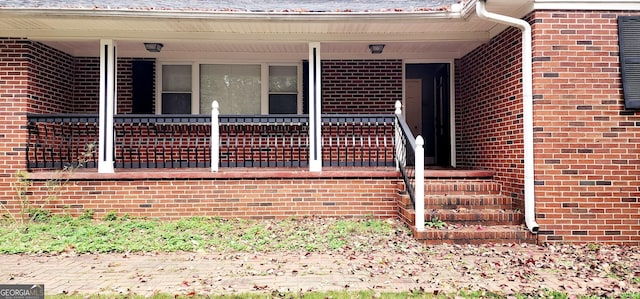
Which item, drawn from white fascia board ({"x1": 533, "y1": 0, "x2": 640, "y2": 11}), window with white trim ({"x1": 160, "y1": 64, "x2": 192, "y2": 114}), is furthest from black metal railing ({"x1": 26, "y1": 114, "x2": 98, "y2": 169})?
white fascia board ({"x1": 533, "y1": 0, "x2": 640, "y2": 11})

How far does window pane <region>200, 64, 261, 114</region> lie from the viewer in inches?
348

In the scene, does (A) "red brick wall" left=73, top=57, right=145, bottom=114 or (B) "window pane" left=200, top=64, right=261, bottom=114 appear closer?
(A) "red brick wall" left=73, top=57, right=145, bottom=114

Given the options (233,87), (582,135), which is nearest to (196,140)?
(233,87)

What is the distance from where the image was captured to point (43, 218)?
660 cm

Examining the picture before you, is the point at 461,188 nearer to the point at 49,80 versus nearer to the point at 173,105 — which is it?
Answer: the point at 173,105

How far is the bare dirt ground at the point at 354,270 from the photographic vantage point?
3.97 metres

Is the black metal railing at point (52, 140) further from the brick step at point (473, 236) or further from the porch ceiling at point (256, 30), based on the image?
the brick step at point (473, 236)

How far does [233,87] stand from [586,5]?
6.27 metres

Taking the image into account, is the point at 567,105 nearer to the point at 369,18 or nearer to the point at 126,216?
the point at 369,18

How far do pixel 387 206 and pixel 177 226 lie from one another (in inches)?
128

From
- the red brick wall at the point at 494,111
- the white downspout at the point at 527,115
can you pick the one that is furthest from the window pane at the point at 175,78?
the white downspout at the point at 527,115

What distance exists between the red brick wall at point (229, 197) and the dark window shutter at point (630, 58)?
347cm

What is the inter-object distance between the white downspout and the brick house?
0.09 feet

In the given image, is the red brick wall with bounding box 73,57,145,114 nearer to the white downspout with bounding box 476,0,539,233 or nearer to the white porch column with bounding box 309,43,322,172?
the white porch column with bounding box 309,43,322,172
